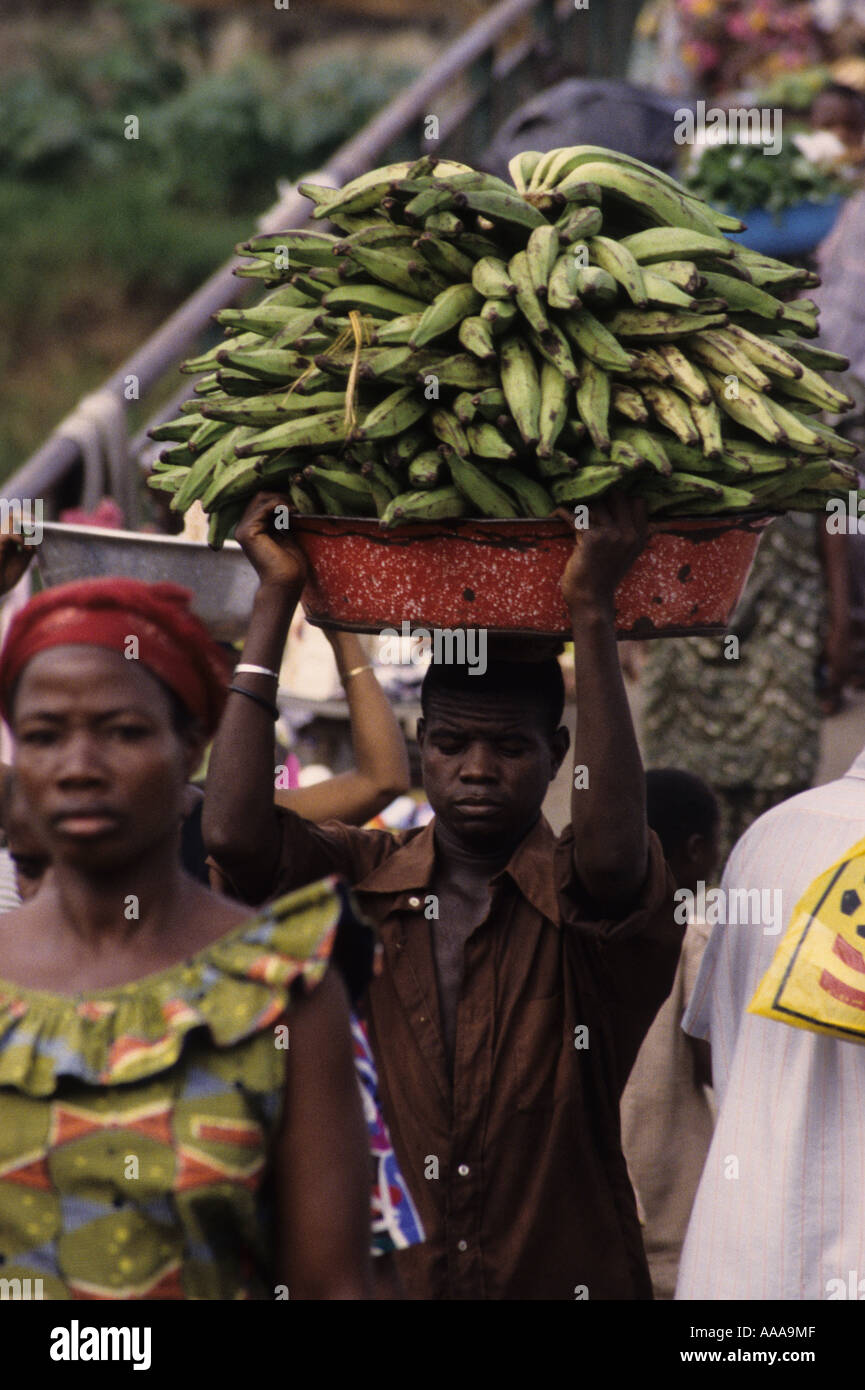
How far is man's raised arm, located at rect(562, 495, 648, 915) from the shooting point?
9.18 feet

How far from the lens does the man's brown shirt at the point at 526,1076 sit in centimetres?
298

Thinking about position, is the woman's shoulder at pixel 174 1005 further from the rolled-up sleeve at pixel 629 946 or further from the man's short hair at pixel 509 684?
the man's short hair at pixel 509 684

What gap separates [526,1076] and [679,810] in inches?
57.2

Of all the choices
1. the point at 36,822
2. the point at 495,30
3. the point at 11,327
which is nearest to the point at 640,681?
the point at 495,30

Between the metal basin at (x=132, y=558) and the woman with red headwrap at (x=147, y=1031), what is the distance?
1994 millimetres

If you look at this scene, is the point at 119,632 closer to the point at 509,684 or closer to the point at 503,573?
the point at 503,573

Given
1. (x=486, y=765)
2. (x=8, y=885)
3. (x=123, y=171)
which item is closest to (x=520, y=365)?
(x=486, y=765)

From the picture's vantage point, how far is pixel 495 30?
10.0 m

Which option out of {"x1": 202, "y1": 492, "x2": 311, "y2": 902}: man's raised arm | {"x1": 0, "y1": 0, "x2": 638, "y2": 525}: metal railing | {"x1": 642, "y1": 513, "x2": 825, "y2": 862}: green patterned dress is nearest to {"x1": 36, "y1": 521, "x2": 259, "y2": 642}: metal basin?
{"x1": 202, "y1": 492, "x2": 311, "y2": 902}: man's raised arm

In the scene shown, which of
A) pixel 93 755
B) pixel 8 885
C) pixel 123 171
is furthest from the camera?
pixel 123 171

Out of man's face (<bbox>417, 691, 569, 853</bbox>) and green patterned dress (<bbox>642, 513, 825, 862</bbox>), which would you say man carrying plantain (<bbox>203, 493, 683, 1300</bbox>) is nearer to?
man's face (<bbox>417, 691, 569, 853</bbox>)

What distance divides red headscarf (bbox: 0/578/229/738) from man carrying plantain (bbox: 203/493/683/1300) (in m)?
0.67

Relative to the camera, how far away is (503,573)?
9.41 feet
